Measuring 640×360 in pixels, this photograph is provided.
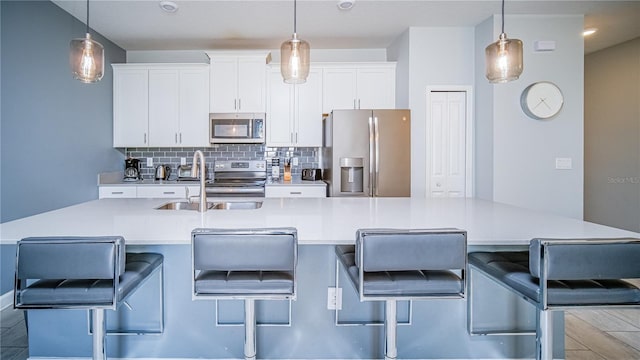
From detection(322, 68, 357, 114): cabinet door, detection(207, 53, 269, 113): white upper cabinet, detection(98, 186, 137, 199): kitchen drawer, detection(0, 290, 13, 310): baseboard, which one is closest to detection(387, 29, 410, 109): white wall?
detection(322, 68, 357, 114): cabinet door

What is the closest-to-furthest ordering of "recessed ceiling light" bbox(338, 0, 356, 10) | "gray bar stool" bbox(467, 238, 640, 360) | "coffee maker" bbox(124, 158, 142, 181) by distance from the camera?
1. "gray bar stool" bbox(467, 238, 640, 360)
2. "recessed ceiling light" bbox(338, 0, 356, 10)
3. "coffee maker" bbox(124, 158, 142, 181)

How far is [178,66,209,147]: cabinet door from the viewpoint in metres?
4.12

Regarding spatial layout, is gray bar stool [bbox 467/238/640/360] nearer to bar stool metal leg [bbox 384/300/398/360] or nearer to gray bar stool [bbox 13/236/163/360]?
bar stool metal leg [bbox 384/300/398/360]

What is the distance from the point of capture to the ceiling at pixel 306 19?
10.4ft

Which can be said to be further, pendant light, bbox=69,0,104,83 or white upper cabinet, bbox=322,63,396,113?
white upper cabinet, bbox=322,63,396,113

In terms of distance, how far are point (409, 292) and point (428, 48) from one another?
10.5ft

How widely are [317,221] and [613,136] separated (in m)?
4.68

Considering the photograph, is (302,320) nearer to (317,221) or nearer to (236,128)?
(317,221)

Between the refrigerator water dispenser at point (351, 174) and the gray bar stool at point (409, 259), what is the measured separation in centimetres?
233

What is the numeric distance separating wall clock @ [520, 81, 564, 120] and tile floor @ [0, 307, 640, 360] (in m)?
1.86

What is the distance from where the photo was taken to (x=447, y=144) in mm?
3871

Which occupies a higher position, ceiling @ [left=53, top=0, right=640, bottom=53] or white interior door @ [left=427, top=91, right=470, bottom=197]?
ceiling @ [left=53, top=0, right=640, bottom=53]

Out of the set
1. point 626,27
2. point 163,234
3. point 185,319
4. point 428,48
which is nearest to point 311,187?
point 428,48

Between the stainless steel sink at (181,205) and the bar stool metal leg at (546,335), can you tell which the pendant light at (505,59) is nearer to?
the bar stool metal leg at (546,335)
